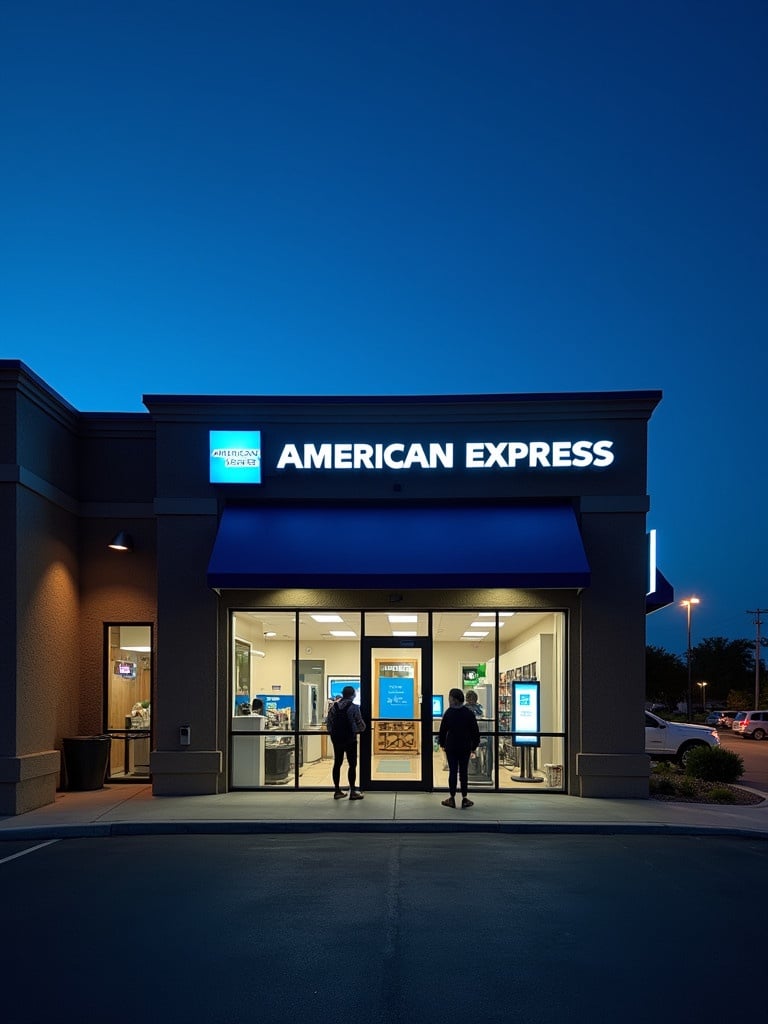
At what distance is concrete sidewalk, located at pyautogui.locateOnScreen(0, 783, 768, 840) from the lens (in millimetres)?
13039

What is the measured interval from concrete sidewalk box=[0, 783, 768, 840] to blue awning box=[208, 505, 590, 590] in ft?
10.8

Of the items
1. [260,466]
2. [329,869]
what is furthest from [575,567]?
[329,869]

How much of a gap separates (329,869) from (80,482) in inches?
373

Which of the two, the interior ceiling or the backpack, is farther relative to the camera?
the interior ceiling

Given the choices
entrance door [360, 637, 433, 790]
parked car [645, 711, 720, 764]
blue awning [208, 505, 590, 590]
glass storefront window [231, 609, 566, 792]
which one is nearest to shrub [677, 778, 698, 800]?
glass storefront window [231, 609, 566, 792]

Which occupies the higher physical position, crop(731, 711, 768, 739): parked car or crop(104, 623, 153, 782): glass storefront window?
crop(104, 623, 153, 782): glass storefront window

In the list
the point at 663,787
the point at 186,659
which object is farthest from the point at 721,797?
the point at 186,659

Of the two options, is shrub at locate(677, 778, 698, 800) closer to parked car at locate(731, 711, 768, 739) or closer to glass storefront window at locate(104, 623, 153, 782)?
glass storefront window at locate(104, 623, 153, 782)

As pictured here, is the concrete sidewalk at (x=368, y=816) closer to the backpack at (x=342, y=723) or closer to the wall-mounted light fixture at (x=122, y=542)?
the backpack at (x=342, y=723)

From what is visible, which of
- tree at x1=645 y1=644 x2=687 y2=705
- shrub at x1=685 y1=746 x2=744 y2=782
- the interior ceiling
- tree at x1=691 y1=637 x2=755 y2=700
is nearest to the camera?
the interior ceiling

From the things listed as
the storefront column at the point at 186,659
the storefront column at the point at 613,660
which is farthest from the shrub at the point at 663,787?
the storefront column at the point at 186,659

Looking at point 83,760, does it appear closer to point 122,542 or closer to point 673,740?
point 122,542

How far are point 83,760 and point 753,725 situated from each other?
1646 inches

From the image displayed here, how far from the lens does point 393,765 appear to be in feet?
53.2
